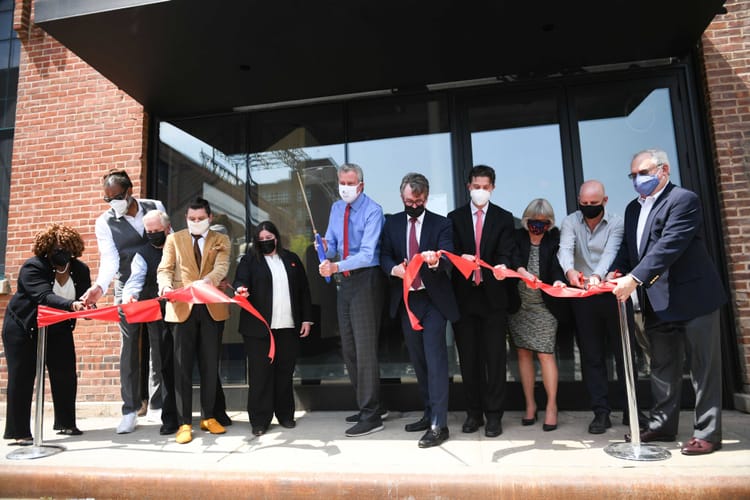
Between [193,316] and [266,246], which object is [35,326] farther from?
[266,246]

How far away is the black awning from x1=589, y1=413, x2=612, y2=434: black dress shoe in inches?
130

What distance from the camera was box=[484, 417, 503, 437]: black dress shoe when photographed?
155 inches

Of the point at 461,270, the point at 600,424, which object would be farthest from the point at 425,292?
the point at 600,424

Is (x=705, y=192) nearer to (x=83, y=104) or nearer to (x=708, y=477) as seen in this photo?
(x=708, y=477)

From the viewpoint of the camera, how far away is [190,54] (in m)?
4.73

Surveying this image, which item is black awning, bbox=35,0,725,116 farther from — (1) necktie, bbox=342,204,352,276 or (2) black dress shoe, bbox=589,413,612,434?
(2) black dress shoe, bbox=589,413,612,434

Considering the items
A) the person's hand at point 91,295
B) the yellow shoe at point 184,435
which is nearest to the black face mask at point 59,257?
the person's hand at point 91,295

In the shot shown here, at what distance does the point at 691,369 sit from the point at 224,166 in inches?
196

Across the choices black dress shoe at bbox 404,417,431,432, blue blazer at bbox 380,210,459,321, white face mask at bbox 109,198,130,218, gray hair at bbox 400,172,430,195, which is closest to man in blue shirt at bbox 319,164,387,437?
blue blazer at bbox 380,210,459,321

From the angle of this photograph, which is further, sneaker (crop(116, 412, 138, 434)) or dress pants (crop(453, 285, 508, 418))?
sneaker (crop(116, 412, 138, 434))

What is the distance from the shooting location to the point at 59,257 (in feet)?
13.8

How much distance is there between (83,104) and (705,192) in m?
6.79

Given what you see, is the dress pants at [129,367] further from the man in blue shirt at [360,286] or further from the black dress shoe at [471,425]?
the black dress shoe at [471,425]

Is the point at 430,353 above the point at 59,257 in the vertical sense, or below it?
below
